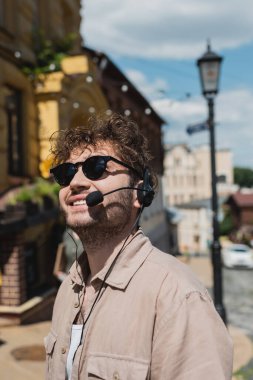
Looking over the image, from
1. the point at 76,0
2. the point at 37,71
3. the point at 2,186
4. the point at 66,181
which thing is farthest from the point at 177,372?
the point at 76,0

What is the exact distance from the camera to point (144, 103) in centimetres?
2644

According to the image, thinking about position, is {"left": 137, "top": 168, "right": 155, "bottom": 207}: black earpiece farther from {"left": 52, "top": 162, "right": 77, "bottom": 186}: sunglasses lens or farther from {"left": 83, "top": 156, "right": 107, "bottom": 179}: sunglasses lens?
{"left": 52, "top": 162, "right": 77, "bottom": 186}: sunglasses lens

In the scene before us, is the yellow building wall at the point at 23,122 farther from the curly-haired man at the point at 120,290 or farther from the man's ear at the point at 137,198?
the man's ear at the point at 137,198

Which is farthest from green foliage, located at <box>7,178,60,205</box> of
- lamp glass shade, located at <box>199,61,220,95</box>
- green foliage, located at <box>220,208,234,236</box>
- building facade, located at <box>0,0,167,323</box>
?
green foliage, located at <box>220,208,234,236</box>

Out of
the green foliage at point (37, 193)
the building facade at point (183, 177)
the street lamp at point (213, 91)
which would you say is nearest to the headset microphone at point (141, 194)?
the street lamp at point (213, 91)

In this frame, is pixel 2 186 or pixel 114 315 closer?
pixel 114 315

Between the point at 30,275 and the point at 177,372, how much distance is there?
34.5ft

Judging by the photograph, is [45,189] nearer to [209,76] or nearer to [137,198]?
[209,76]

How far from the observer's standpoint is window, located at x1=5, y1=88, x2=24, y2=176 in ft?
39.5

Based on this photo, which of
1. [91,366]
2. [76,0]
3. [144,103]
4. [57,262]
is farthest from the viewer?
[144,103]

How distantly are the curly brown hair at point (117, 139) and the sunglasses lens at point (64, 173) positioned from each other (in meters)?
0.08

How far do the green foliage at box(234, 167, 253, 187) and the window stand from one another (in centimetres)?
12843

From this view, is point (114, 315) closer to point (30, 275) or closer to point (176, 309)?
point (176, 309)

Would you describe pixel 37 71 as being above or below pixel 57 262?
above
